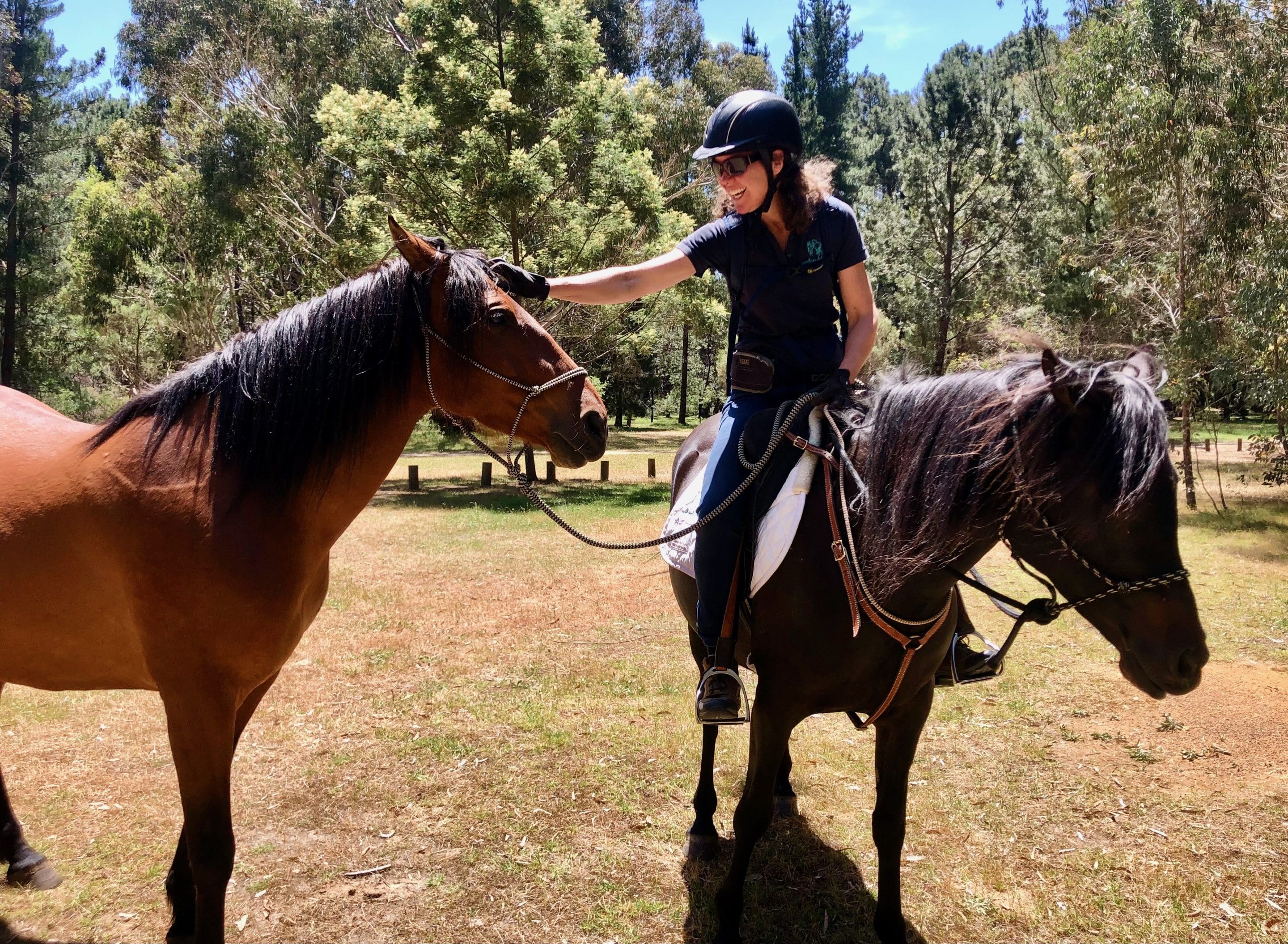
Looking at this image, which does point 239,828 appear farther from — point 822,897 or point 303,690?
point 822,897

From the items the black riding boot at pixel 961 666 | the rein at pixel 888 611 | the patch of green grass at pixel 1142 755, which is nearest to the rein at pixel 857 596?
the rein at pixel 888 611

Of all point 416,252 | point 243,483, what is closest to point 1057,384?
point 416,252

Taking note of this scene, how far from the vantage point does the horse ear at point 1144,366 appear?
2328 millimetres

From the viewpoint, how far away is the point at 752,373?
3.14 meters

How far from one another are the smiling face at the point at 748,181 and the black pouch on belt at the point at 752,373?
586 millimetres

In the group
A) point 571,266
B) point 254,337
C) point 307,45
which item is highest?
point 307,45

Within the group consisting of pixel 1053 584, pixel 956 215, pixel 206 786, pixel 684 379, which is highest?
pixel 956 215

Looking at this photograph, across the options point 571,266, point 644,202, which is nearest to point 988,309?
point 644,202

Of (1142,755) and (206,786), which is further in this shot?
(1142,755)

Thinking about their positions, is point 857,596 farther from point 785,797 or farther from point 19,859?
point 19,859

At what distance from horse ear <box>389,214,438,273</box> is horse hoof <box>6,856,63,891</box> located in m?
3.43

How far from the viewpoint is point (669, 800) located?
14.6 ft

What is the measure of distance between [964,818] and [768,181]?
3.64 m

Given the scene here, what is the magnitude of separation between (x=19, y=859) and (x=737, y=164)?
458 cm
